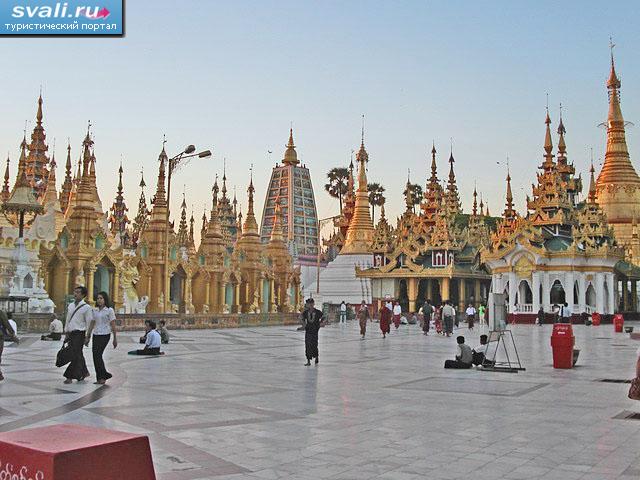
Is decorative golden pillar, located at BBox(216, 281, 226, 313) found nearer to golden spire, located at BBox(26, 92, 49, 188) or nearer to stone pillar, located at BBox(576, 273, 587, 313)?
golden spire, located at BBox(26, 92, 49, 188)

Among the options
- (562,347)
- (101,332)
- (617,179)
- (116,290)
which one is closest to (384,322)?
(562,347)

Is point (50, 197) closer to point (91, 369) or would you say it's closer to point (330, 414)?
point (91, 369)

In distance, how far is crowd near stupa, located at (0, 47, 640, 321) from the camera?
1409 inches

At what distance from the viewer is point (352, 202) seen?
280 feet

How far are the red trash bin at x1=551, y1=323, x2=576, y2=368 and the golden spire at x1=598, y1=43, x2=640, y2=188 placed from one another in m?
60.8

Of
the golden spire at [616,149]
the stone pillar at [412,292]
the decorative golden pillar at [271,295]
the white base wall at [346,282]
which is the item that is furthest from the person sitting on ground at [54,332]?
the golden spire at [616,149]

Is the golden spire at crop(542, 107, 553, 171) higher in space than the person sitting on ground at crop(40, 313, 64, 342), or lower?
higher

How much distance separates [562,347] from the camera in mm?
16031

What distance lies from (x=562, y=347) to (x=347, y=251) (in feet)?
173

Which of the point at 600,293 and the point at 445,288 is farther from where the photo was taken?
the point at 445,288

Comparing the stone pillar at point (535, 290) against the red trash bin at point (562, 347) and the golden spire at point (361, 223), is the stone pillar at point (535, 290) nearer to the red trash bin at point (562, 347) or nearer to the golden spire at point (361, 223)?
the golden spire at point (361, 223)

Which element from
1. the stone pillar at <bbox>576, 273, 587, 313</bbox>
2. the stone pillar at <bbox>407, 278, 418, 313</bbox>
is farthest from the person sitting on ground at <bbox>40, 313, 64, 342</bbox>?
the stone pillar at <bbox>407, 278, 418, 313</bbox>

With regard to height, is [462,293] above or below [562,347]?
above

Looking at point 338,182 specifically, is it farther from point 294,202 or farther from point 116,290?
point 116,290
